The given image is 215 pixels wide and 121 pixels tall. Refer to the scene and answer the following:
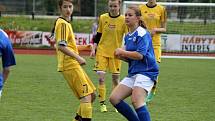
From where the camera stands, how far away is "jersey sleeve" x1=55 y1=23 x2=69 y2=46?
25.8 ft

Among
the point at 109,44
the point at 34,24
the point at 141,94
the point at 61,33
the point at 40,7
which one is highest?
the point at 40,7

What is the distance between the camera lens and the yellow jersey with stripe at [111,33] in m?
10.5

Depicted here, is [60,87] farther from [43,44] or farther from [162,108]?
[43,44]

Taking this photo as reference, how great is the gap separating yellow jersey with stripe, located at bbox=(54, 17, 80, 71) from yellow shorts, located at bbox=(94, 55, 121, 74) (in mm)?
2502

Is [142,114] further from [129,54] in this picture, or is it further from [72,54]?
[72,54]

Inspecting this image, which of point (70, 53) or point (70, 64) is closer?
point (70, 53)

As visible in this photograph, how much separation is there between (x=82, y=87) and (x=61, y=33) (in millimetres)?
874

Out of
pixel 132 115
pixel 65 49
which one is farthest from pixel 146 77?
pixel 65 49

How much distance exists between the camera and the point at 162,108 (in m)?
10.8

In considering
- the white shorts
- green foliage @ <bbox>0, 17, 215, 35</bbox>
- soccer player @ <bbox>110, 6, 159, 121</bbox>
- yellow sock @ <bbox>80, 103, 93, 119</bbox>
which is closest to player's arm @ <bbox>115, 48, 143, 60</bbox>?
soccer player @ <bbox>110, 6, 159, 121</bbox>

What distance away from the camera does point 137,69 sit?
25.3 ft

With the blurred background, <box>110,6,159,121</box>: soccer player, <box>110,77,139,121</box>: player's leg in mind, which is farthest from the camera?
the blurred background

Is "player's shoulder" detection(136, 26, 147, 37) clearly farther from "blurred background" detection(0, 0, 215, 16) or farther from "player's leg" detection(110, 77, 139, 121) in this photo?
"blurred background" detection(0, 0, 215, 16)

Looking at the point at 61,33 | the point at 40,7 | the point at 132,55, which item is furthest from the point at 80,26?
the point at 132,55
